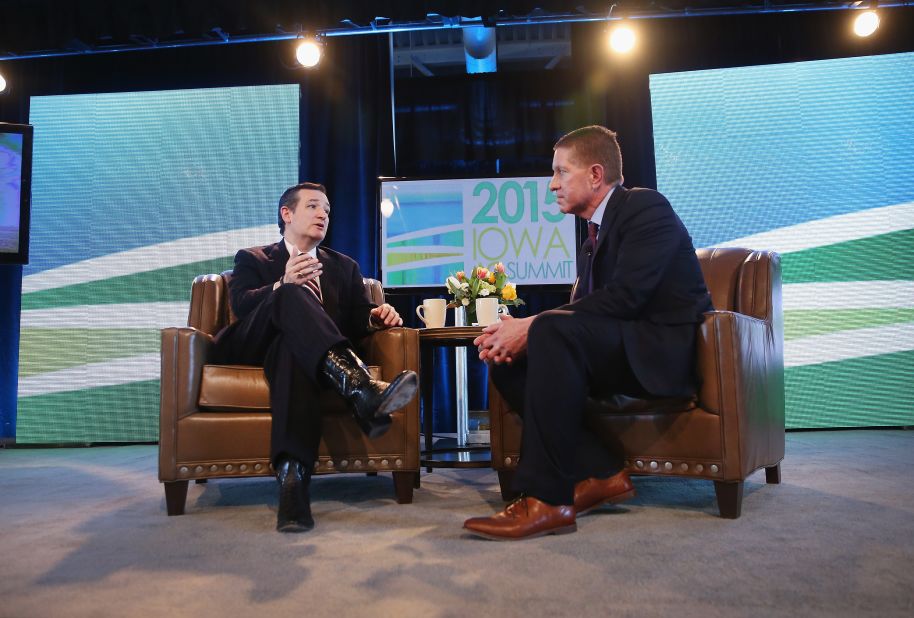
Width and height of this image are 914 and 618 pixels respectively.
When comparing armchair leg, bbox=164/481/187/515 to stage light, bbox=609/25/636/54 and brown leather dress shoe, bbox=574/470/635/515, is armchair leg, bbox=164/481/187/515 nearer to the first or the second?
brown leather dress shoe, bbox=574/470/635/515

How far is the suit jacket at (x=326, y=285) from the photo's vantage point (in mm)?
2709

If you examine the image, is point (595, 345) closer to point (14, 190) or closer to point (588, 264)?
point (588, 264)

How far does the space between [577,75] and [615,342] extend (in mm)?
3683

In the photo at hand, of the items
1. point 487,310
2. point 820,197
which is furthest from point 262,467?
point 820,197

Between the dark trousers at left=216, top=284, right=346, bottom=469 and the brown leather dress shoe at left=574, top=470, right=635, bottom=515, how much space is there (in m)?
0.79

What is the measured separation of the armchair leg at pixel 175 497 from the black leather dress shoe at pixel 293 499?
0.39 metres

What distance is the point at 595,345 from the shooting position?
201 cm

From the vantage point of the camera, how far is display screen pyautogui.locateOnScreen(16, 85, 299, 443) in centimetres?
493

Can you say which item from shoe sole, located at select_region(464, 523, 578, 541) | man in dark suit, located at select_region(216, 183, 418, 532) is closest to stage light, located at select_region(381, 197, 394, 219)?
man in dark suit, located at select_region(216, 183, 418, 532)

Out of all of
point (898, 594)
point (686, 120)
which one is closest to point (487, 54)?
point (686, 120)

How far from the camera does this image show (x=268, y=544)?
1.82 metres

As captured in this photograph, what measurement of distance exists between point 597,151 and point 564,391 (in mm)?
855

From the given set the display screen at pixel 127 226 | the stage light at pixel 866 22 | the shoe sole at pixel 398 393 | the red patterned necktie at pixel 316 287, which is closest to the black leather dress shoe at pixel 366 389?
the shoe sole at pixel 398 393

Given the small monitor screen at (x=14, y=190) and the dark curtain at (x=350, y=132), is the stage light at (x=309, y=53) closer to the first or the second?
the dark curtain at (x=350, y=132)
